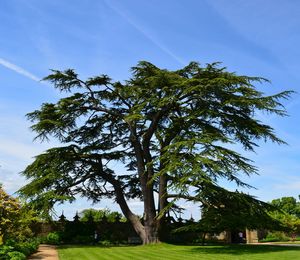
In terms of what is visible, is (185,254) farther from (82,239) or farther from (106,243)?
(82,239)

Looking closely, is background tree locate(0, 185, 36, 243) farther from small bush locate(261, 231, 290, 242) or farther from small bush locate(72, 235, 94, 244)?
small bush locate(261, 231, 290, 242)

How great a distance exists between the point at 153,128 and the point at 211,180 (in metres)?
8.81

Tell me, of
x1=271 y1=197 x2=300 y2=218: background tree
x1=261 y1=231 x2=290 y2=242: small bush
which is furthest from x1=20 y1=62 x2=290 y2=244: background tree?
x1=271 y1=197 x2=300 y2=218: background tree

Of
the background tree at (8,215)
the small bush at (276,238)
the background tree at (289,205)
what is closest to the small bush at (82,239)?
the background tree at (8,215)

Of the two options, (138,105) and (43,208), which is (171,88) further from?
(43,208)

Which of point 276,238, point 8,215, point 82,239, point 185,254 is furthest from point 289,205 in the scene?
point 8,215

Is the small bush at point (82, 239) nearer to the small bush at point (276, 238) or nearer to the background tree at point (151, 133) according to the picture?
the background tree at point (151, 133)

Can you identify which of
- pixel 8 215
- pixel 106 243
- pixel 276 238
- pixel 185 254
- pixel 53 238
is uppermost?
pixel 276 238

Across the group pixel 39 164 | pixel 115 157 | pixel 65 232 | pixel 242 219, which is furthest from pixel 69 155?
pixel 242 219

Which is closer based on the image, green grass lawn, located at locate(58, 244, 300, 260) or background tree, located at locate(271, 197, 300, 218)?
green grass lawn, located at locate(58, 244, 300, 260)

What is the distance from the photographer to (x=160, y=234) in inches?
1278

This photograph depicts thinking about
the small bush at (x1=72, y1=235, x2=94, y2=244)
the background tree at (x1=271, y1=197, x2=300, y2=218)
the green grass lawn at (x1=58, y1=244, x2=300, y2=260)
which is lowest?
the green grass lawn at (x1=58, y1=244, x2=300, y2=260)

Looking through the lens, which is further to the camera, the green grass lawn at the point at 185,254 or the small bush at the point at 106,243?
the small bush at the point at 106,243

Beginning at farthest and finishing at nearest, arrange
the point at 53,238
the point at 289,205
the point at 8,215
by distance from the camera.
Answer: the point at 289,205, the point at 53,238, the point at 8,215
